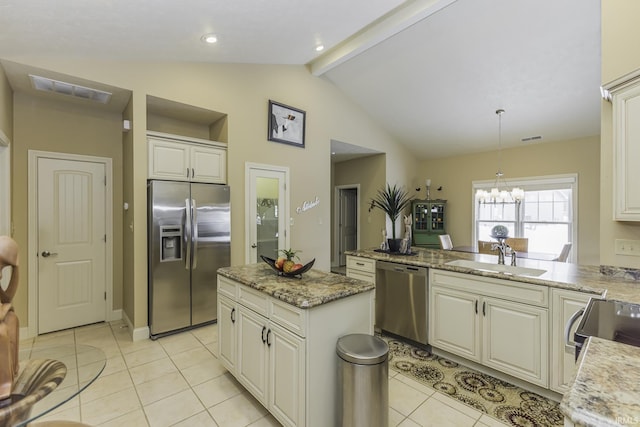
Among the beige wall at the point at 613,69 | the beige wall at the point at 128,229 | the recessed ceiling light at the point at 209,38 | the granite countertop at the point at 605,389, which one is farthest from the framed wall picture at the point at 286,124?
the granite countertop at the point at 605,389

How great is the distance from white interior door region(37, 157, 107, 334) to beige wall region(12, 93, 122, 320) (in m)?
0.12

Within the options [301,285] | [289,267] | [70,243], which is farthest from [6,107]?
[301,285]

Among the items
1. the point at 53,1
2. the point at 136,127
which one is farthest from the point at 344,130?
the point at 53,1

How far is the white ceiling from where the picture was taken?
2.39 m

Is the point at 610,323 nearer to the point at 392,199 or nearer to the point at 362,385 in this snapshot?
the point at 362,385

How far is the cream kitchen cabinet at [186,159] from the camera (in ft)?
11.0

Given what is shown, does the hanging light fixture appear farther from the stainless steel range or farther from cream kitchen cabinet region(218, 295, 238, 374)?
cream kitchen cabinet region(218, 295, 238, 374)

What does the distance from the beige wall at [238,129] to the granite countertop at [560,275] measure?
191 centimetres

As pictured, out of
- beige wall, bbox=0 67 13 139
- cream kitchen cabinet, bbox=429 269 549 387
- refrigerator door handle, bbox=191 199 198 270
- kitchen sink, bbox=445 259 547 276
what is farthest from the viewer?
refrigerator door handle, bbox=191 199 198 270

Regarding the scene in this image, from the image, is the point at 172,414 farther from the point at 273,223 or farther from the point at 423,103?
the point at 423,103

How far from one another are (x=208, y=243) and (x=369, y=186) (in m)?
4.05

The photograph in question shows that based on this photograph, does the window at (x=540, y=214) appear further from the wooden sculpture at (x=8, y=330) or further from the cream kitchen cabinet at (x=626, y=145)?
the wooden sculpture at (x=8, y=330)

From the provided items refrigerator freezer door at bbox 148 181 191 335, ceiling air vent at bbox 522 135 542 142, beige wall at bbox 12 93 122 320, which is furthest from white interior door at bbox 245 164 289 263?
ceiling air vent at bbox 522 135 542 142

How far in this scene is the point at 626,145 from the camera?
73.3 inches
